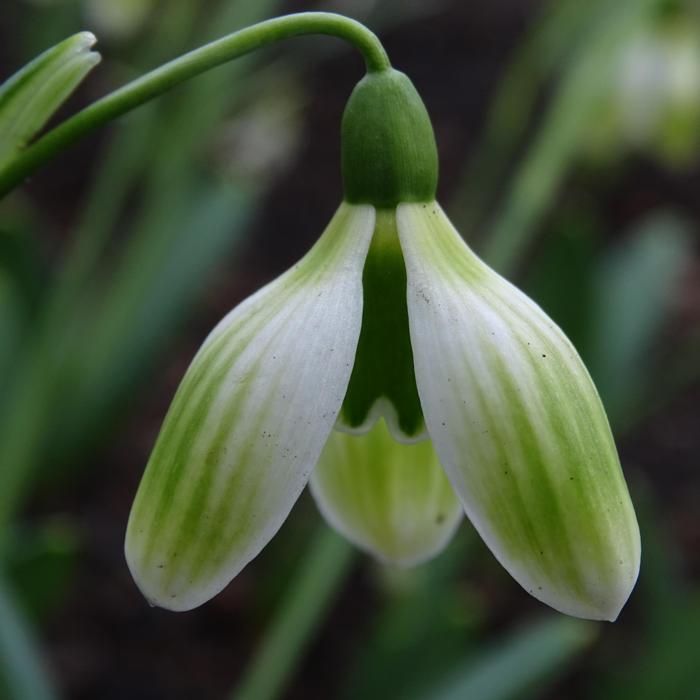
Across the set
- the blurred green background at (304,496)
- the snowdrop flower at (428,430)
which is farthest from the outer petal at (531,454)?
the blurred green background at (304,496)

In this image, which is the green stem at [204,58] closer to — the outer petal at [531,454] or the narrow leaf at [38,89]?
the narrow leaf at [38,89]

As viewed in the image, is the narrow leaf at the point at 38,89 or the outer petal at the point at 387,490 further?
the outer petal at the point at 387,490

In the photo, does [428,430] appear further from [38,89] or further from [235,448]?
[38,89]

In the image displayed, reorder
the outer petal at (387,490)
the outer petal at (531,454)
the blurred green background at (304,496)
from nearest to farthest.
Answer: the outer petal at (531,454) < the outer petal at (387,490) < the blurred green background at (304,496)

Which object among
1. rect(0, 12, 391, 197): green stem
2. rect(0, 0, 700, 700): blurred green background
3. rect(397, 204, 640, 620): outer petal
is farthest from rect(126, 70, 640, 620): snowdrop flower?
rect(0, 0, 700, 700): blurred green background

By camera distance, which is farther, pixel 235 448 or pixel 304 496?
pixel 304 496

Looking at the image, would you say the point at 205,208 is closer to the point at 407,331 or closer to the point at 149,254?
the point at 149,254

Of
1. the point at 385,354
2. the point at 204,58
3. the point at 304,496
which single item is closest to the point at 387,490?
the point at 385,354
